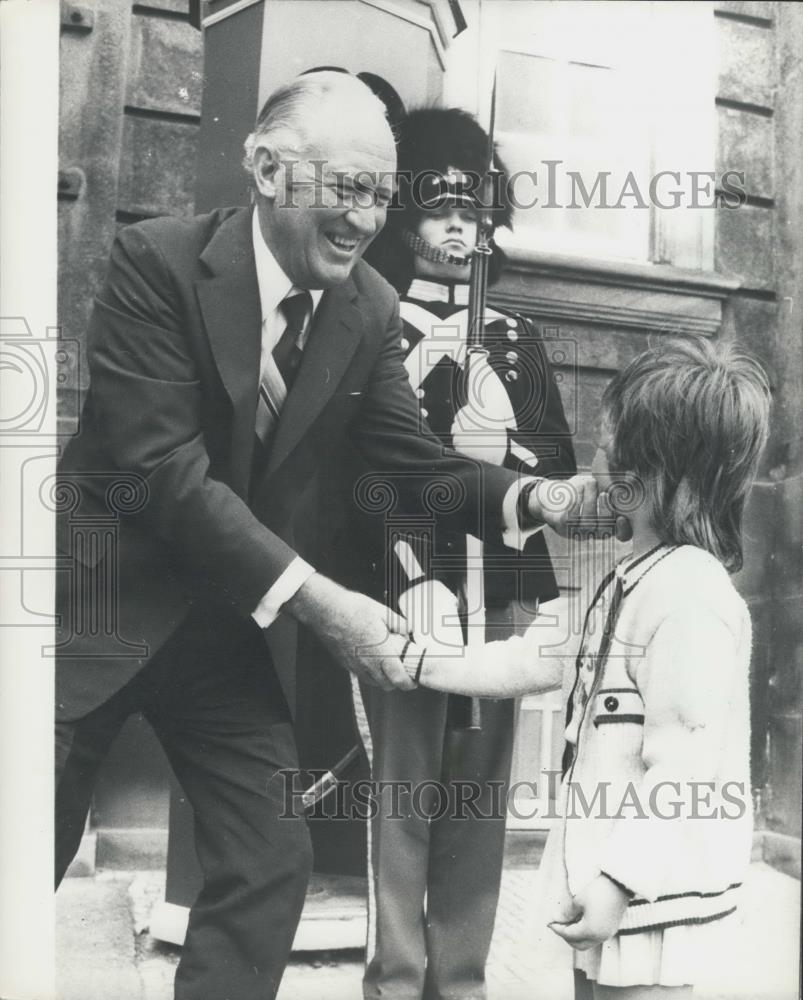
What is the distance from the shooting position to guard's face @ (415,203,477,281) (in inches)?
122

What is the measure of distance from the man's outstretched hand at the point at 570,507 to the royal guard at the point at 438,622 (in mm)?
50

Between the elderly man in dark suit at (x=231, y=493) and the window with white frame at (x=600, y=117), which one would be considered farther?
the window with white frame at (x=600, y=117)

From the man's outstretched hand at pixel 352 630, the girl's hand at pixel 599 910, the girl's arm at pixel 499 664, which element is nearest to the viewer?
the girl's hand at pixel 599 910

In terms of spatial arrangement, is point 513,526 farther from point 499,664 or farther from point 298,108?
point 298,108

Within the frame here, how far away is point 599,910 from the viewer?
7.61 feet

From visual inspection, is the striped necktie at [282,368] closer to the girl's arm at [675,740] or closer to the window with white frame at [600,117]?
the window with white frame at [600,117]

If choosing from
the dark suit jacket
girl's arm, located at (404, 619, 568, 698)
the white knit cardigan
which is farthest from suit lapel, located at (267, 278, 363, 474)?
the white knit cardigan

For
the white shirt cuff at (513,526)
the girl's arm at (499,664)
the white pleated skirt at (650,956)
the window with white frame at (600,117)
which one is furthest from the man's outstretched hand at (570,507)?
the white pleated skirt at (650,956)

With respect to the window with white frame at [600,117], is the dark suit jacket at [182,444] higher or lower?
lower

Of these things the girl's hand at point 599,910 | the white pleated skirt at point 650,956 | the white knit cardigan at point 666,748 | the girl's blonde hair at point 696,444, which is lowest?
the white pleated skirt at point 650,956

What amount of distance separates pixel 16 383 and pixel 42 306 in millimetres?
209

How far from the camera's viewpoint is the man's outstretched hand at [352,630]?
291 cm

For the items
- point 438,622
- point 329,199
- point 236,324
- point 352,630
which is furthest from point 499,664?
point 329,199

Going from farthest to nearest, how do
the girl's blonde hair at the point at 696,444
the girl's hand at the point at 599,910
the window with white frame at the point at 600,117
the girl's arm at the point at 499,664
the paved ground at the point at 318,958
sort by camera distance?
the window with white frame at the point at 600,117 < the paved ground at the point at 318,958 < the girl's arm at the point at 499,664 < the girl's blonde hair at the point at 696,444 < the girl's hand at the point at 599,910
